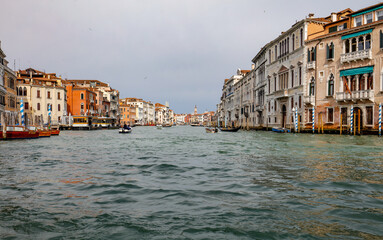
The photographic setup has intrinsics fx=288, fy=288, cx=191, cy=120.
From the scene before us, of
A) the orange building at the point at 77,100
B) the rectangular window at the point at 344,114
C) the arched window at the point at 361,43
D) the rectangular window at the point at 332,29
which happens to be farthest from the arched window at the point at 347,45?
the orange building at the point at 77,100

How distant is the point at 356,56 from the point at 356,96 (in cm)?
358

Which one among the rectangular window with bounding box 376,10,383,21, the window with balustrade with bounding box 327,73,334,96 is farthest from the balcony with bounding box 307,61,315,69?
the rectangular window with bounding box 376,10,383,21

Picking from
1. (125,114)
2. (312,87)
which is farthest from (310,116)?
(125,114)

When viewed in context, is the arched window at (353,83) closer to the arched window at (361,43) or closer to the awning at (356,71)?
the awning at (356,71)

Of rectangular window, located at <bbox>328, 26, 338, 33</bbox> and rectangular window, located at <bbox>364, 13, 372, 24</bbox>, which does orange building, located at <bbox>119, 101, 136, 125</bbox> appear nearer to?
rectangular window, located at <bbox>328, 26, 338, 33</bbox>

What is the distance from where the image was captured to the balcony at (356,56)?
24453 mm

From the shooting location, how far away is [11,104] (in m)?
35.1

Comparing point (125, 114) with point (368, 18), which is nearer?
point (368, 18)

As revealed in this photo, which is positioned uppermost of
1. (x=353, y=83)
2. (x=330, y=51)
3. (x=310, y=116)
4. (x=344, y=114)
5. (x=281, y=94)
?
(x=330, y=51)

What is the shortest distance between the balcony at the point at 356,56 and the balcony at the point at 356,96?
Answer: 9.73 feet

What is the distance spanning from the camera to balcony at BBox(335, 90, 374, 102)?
2398 centimetres

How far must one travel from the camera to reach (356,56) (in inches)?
995

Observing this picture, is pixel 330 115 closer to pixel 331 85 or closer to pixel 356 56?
pixel 331 85

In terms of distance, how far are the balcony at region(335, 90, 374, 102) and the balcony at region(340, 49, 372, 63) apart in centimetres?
297
